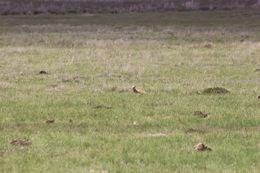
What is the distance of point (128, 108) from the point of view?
47.1 ft

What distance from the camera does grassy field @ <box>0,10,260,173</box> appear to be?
389 inches

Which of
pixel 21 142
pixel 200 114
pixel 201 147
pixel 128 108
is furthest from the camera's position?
pixel 128 108

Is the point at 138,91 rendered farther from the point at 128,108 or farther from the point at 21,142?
the point at 21,142

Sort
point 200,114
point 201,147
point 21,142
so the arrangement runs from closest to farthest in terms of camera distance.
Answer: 1. point 201,147
2. point 21,142
3. point 200,114

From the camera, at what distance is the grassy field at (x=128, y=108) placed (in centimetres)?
989

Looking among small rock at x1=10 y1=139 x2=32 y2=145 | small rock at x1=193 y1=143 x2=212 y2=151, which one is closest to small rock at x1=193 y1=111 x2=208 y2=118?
small rock at x1=193 y1=143 x2=212 y2=151

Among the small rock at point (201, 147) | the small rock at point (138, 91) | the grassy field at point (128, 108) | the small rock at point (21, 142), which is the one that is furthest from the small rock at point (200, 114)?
the small rock at point (21, 142)

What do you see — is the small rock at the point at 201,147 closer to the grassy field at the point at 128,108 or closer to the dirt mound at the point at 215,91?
the grassy field at the point at 128,108

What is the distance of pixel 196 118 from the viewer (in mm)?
13195

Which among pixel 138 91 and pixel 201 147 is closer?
pixel 201 147

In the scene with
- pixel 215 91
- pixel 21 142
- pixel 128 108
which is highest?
pixel 21 142

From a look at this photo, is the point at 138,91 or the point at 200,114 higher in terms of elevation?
the point at 200,114

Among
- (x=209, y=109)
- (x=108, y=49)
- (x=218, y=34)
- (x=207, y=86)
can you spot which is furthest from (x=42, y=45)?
(x=209, y=109)

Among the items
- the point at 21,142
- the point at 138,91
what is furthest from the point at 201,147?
the point at 138,91
